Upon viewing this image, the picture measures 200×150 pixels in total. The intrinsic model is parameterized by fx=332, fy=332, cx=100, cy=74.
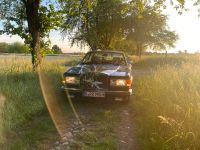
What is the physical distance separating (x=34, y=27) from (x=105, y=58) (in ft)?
17.7

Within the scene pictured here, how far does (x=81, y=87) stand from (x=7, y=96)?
2142 millimetres

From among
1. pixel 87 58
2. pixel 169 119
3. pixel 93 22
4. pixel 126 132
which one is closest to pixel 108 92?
pixel 126 132

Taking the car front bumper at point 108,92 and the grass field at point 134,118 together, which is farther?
the car front bumper at point 108,92

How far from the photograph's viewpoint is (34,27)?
15523 millimetres

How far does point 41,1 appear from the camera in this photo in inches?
627

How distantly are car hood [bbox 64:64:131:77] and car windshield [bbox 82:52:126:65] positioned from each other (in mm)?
699

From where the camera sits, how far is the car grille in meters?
9.41

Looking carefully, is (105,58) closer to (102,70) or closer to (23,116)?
(102,70)

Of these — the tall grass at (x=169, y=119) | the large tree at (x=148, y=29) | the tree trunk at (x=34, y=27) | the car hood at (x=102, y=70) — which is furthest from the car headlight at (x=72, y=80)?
the large tree at (x=148, y=29)

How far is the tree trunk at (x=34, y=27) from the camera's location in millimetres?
15195

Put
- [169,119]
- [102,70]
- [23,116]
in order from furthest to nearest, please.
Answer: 1. [102,70]
2. [23,116]
3. [169,119]

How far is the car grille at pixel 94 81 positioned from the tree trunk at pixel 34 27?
19.9 feet

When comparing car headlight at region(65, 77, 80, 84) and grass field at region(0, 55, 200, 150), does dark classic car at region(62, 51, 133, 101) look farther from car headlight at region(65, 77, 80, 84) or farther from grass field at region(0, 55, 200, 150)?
grass field at region(0, 55, 200, 150)

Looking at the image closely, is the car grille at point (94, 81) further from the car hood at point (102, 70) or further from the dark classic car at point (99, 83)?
the car hood at point (102, 70)
